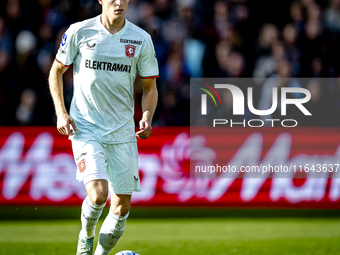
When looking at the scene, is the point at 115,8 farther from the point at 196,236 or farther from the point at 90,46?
the point at 196,236

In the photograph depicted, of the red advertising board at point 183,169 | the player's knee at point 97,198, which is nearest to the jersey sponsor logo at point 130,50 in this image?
the player's knee at point 97,198

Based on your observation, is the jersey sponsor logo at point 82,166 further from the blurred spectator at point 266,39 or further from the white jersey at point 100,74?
the blurred spectator at point 266,39

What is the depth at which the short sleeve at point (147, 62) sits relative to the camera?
5.12m

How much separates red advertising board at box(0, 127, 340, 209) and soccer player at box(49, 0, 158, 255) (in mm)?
3949

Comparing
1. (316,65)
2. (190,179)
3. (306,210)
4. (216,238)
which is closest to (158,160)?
(190,179)

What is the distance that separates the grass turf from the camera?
6555 mm

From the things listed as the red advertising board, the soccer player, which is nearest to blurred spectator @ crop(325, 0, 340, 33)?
the red advertising board

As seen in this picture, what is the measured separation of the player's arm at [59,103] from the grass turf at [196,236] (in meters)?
2.23

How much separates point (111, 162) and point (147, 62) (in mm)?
1043

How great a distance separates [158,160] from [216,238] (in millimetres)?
2115

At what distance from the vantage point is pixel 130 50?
16.4ft

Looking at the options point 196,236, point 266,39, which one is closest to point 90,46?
point 196,236

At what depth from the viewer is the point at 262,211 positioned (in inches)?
355

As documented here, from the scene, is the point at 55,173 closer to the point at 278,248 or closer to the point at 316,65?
the point at 278,248
